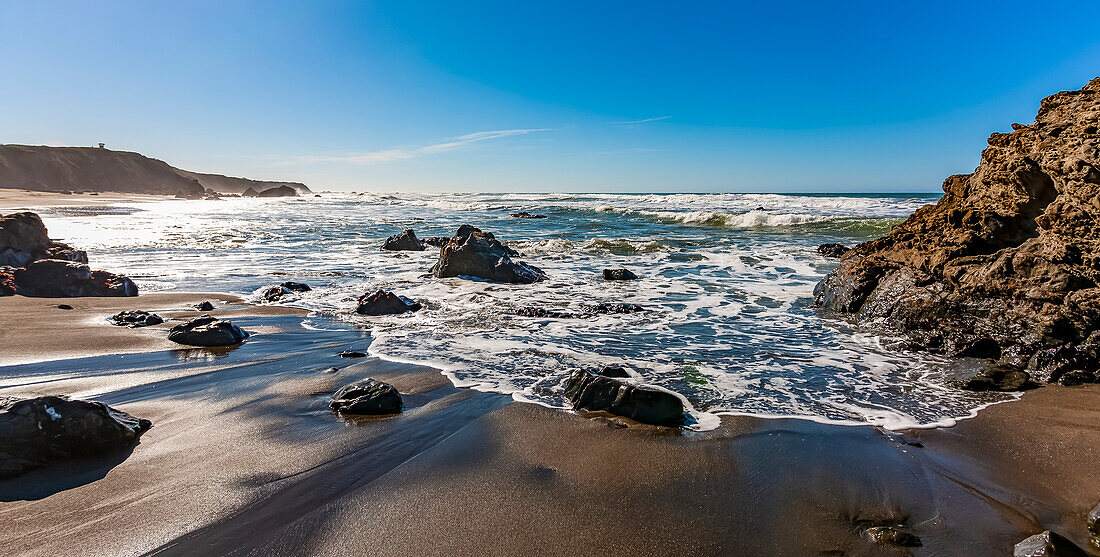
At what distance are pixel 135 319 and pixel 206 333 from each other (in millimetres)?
1444

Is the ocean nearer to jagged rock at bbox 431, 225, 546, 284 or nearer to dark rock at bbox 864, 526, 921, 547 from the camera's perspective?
jagged rock at bbox 431, 225, 546, 284

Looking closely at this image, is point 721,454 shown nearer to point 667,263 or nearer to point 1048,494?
point 1048,494

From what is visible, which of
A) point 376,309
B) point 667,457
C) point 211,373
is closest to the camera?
point 667,457

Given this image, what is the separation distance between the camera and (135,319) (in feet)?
17.9

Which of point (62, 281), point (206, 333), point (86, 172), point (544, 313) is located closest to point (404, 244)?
point (62, 281)

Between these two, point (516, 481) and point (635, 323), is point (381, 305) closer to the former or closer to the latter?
point (635, 323)

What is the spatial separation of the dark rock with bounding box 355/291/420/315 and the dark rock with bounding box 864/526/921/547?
5.67 metres

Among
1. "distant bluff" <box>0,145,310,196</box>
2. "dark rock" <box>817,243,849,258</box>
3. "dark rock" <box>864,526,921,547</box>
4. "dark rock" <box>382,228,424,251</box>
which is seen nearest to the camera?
"dark rock" <box>864,526,921,547</box>

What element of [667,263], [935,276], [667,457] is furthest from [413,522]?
[667,263]

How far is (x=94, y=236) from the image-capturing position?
15.4m

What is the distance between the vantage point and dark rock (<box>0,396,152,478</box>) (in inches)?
93.2

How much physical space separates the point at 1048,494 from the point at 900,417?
0.97 m

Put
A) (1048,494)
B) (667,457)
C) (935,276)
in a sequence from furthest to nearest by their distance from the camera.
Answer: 1. (935,276)
2. (667,457)
3. (1048,494)

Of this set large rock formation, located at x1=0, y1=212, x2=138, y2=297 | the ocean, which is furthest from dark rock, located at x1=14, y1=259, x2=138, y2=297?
the ocean
